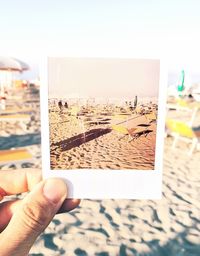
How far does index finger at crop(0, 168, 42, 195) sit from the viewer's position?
1.49 metres

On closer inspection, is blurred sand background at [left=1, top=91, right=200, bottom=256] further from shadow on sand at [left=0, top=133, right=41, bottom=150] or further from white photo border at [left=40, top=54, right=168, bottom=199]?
shadow on sand at [left=0, top=133, right=41, bottom=150]

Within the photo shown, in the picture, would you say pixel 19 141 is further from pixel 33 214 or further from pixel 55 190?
pixel 55 190

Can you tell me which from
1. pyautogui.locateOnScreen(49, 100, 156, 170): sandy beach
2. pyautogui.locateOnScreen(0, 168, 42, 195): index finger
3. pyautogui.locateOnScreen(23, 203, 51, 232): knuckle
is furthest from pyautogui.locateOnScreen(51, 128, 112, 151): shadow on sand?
pyautogui.locateOnScreen(0, 168, 42, 195): index finger

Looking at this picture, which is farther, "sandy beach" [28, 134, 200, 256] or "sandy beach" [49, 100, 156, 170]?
"sandy beach" [28, 134, 200, 256]

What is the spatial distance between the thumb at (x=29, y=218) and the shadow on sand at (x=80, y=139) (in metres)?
0.16

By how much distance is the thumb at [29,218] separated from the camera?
117 centimetres

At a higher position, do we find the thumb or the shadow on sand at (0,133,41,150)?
the thumb

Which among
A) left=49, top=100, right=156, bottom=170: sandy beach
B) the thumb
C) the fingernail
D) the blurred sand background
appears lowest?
the blurred sand background

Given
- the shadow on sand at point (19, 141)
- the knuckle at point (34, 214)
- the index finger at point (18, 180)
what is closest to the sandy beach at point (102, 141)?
the knuckle at point (34, 214)

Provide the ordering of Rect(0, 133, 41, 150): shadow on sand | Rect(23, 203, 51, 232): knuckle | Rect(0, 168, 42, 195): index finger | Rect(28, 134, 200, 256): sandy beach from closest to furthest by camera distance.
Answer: Rect(23, 203, 51, 232): knuckle → Rect(0, 168, 42, 195): index finger → Rect(28, 134, 200, 256): sandy beach → Rect(0, 133, 41, 150): shadow on sand

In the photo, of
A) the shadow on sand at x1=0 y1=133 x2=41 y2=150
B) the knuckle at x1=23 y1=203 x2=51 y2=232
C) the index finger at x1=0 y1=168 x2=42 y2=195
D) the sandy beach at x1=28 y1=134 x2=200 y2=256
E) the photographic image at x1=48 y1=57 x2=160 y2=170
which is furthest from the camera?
the shadow on sand at x1=0 y1=133 x2=41 y2=150

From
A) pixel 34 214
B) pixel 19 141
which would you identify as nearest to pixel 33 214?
pixel 34 214

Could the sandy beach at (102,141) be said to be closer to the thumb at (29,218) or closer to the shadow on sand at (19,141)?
the thumb at (29,218)

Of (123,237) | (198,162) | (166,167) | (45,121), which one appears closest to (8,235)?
(45,121)
